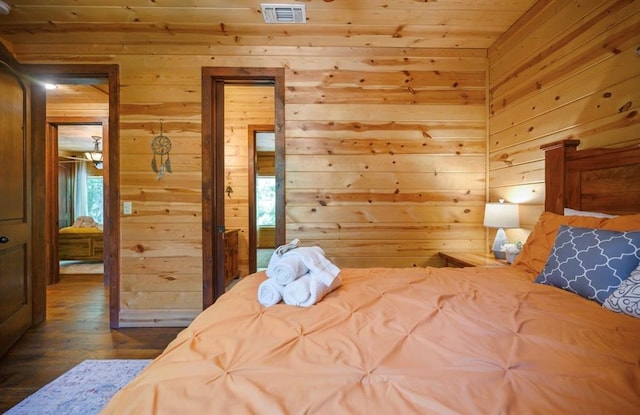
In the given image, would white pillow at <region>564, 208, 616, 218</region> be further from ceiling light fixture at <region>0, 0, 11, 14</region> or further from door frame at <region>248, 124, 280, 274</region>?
ceiling light fixture at <region>0, 0, 11, 14</region>

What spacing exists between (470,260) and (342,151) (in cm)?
149

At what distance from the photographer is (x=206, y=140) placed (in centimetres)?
272

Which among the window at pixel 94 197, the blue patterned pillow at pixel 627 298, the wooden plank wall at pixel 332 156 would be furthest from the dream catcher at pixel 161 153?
the window at pixel 94 197

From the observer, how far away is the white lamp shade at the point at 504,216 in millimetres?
2262

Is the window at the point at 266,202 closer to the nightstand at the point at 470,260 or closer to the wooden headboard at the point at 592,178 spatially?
the nightstand at the point at 470,260

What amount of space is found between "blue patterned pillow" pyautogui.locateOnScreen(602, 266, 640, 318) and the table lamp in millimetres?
1215

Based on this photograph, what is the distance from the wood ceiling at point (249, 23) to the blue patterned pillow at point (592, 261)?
6.52 feet

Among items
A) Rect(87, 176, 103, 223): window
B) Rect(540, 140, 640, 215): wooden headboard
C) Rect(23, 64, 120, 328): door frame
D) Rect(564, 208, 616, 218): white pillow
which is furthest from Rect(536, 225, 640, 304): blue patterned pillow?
Rect(87, 176, 103, 223): window

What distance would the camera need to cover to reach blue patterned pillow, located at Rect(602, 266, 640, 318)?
1012mm

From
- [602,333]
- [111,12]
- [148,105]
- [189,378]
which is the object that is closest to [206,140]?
[148,105]

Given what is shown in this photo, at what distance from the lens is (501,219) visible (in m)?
2.29

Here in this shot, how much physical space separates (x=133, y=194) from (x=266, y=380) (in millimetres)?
2717

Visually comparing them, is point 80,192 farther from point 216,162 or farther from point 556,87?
point 556,87

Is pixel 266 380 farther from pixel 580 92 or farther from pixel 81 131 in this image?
pixel 81 131
